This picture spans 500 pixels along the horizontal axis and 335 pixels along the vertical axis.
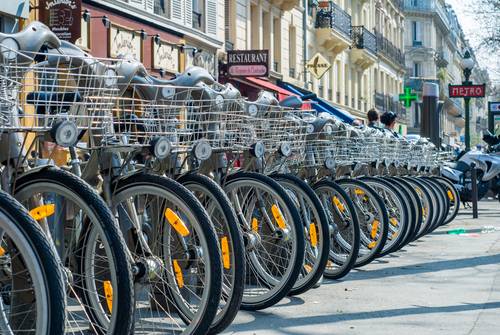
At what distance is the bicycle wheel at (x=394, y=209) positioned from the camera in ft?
29.3

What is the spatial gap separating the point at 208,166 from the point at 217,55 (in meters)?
16.8

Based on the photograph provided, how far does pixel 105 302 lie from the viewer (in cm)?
470

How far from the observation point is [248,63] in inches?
853

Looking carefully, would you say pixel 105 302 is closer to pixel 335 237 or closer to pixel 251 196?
pixel 251 196

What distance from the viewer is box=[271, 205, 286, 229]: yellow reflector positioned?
6.04 meters

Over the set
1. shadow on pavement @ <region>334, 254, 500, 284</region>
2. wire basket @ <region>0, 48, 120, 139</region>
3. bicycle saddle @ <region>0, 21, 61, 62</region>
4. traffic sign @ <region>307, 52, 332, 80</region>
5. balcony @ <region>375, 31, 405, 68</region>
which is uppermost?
balcony @ <region>375, 31, 405, 68</region>

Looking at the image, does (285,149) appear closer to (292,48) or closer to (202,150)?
(202,150)

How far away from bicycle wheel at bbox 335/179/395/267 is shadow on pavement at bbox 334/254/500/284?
0.14m

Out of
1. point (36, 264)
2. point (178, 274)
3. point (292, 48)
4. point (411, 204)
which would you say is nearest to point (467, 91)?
point (292, 48)

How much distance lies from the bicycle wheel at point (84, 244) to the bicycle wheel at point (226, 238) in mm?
608

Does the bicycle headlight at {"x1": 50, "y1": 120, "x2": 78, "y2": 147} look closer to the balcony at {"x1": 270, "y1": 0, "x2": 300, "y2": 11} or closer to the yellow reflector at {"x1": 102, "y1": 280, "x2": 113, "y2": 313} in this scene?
the yellow reflector at {"x1": 102, "y1": 280, "x2": 113, "y2": 313}

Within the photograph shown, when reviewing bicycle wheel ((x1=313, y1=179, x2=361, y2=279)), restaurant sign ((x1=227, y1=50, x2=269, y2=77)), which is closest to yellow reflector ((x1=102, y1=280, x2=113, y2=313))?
bicycle wheel ((x1=313, y1=179, x2=361, y2=279))

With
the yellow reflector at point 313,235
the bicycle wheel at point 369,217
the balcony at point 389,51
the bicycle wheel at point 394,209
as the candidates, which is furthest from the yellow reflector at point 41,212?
the balcony at point 389,51

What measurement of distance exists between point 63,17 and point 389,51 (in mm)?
39100
